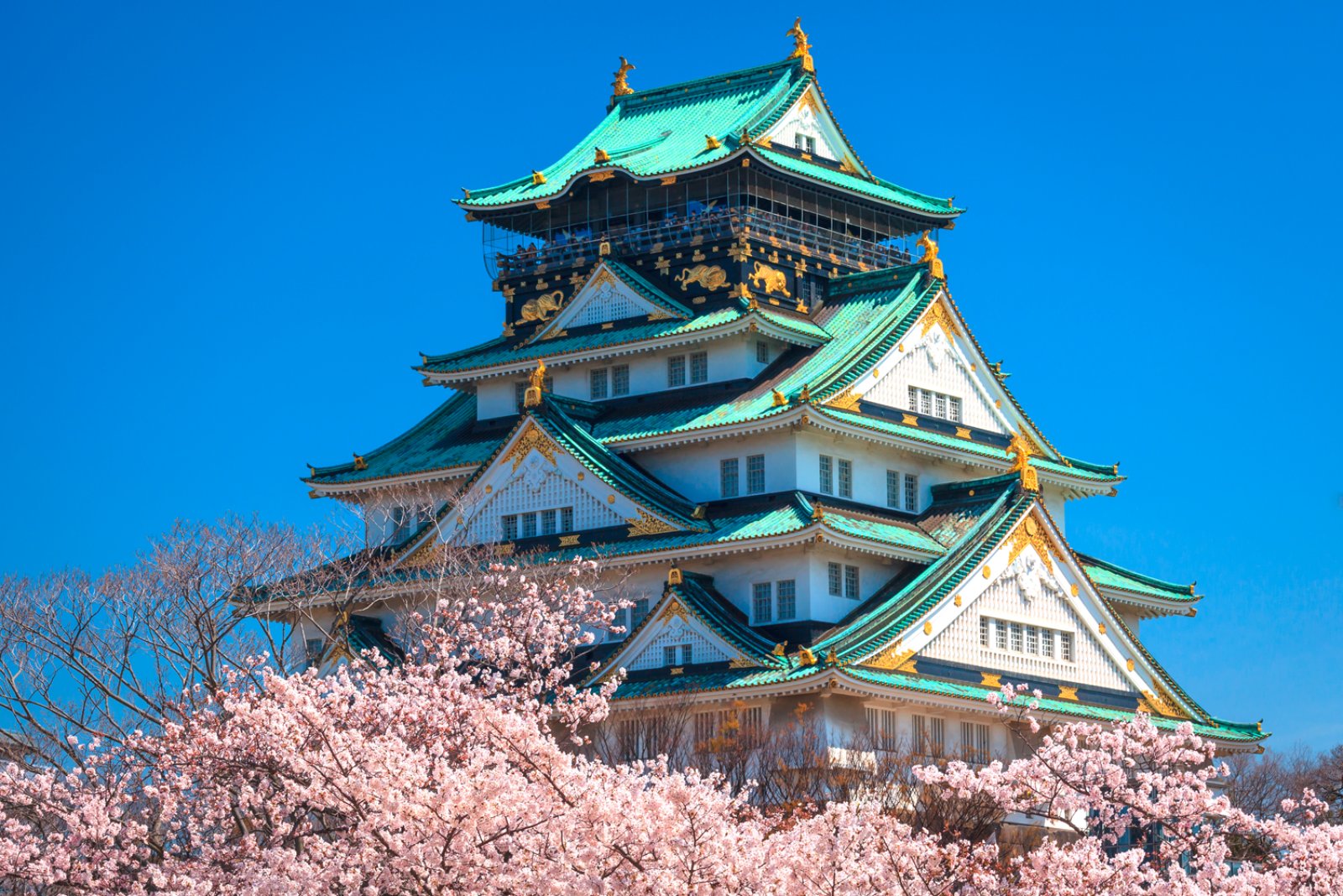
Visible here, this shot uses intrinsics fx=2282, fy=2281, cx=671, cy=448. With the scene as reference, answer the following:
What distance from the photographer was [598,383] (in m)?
69.9

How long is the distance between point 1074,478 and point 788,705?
1646 cm

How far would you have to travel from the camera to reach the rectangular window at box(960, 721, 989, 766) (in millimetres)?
60500

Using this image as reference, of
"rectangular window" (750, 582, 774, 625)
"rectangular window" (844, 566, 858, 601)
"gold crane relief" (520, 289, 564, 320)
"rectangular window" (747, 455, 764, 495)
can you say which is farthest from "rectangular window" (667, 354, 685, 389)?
"rectangular window" (844, 566, 858, 601)

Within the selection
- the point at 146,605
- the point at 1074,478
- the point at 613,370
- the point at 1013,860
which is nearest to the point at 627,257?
the point at 613,370

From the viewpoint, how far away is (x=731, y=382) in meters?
66.4

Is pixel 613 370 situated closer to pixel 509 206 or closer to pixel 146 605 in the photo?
pixel 509 206

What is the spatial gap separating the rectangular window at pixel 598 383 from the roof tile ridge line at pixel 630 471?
304 cm

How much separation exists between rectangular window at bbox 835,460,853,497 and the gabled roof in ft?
33.8

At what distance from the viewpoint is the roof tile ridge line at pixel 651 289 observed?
223 feet

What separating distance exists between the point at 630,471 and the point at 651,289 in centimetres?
704

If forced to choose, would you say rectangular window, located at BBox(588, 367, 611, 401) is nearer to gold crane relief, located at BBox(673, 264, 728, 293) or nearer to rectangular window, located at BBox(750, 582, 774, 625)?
gold crane relief, located at BBox(673, 264, 728, 293)

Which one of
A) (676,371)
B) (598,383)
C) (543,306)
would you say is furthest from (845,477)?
(543,306)

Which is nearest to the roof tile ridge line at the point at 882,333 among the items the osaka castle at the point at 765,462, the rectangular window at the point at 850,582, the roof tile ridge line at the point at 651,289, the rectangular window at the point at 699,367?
the osaka castle at the point at 765,462

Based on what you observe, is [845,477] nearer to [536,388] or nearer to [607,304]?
[536,388]
